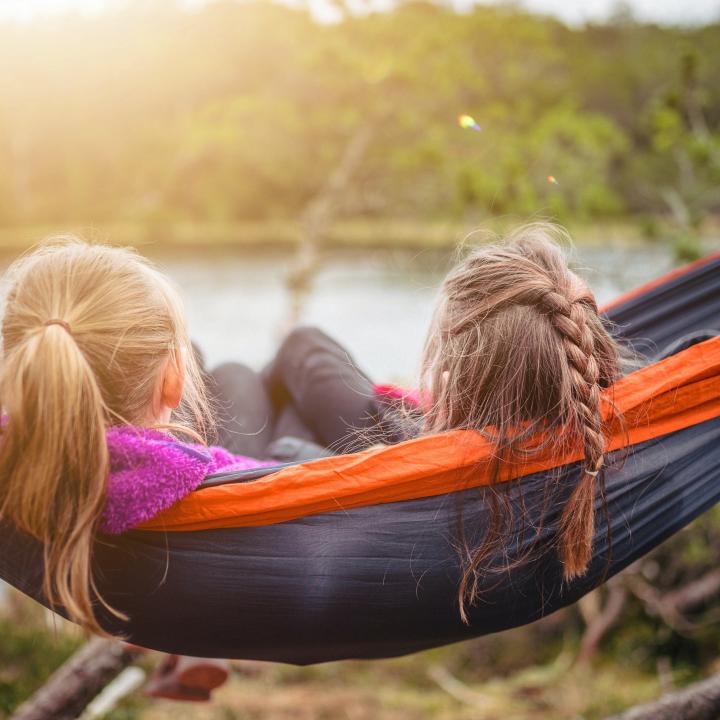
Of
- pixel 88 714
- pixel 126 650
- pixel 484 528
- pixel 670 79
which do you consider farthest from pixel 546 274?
pixel 670 79

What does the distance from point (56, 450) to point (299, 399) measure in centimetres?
71

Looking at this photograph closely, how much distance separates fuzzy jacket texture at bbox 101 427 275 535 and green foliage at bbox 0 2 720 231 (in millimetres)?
1839

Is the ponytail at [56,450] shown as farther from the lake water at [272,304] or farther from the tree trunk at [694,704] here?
the lake water at [272,304]

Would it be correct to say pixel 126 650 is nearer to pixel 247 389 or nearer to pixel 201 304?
pixel 247 389

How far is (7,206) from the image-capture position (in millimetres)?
12930

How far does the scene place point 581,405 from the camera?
0.99 metres

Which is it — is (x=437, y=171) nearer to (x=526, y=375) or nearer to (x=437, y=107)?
(x=437, y=107)

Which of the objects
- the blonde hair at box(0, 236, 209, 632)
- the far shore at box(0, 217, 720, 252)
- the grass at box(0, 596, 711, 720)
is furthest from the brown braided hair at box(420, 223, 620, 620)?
the grass at box(0, 596, 711, 720)

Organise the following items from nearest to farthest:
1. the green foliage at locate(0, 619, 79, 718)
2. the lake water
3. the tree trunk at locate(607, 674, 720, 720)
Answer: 1. the tree trunk at locate(607, 674, 720, 720)
2. the green foliage at locate(0, 619, 79, 718)
3. the lake water

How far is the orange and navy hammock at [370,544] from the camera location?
0.98m

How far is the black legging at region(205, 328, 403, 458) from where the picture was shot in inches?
55.5

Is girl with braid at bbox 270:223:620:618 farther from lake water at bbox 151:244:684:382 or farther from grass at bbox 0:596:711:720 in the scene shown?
lake water at bbox 151:244:684:382

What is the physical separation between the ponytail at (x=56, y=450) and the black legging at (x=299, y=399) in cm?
→ 44

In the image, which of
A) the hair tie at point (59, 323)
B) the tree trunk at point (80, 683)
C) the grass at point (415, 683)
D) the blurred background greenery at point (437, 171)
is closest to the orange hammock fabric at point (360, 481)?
the hair tie at point (59, 323)
